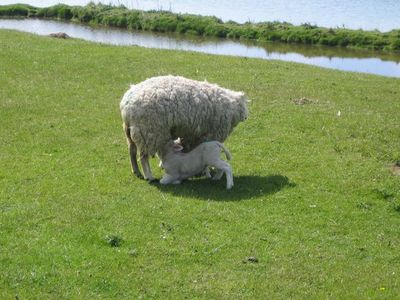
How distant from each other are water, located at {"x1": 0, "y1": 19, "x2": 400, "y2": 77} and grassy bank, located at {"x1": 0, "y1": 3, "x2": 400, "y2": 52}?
2031 mm

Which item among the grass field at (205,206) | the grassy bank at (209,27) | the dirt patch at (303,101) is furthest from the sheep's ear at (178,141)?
the grassy bank at (209,27)

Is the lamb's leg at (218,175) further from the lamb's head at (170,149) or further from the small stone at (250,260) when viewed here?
the small stone at (250,260)

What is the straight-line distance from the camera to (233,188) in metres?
12.2

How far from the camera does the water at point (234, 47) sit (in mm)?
36438

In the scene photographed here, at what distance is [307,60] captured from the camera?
1451 inches

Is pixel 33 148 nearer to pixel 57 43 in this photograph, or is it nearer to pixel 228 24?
pixel 57 43

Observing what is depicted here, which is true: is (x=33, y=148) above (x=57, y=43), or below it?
below

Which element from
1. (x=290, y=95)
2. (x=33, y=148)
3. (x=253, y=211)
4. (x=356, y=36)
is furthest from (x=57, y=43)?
(x=356, y=36)

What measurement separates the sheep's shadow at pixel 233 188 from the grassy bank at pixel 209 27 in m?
32.9

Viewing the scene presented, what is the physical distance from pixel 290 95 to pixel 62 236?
11797 mm

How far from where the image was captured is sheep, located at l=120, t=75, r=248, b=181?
12078mm

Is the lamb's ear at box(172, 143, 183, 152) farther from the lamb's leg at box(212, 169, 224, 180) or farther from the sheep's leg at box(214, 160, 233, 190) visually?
the lamb's leg at box(212, 169, 224, 180)

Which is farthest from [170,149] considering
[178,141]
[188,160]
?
[178,141]

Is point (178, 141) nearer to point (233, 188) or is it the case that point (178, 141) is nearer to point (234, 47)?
point (233, 188)
